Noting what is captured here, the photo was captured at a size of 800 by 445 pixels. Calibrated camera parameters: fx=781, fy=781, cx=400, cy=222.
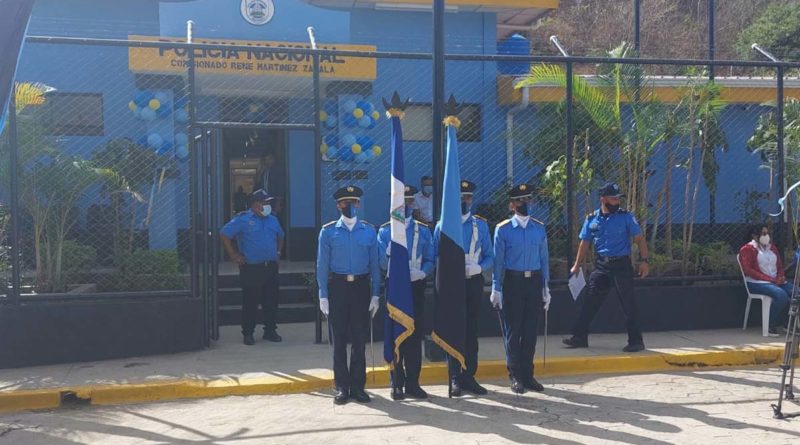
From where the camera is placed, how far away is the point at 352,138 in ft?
38.3

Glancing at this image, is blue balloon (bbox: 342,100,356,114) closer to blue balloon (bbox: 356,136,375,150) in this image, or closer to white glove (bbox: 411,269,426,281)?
blue balloon (bbox: 356,136,375,150)

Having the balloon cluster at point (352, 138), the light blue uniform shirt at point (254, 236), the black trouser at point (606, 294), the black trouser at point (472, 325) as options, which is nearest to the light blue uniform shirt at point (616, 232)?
the black trouser at point (606, 294)

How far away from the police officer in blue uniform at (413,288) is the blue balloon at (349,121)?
15.0 ft

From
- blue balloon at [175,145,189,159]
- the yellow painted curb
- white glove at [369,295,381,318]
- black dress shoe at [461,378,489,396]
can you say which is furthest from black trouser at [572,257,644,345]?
blue balloon at [175,145,189,159]

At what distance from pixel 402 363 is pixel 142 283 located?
11.7ft

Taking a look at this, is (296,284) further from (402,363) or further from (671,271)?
(671,271)

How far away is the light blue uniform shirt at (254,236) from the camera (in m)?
9.38

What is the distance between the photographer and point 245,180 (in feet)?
45.6

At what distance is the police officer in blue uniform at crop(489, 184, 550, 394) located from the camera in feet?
24.4

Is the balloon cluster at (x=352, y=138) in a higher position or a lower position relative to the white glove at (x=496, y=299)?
higher

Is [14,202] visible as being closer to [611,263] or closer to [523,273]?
[523,273]

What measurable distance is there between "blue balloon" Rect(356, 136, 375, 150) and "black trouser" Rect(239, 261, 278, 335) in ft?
9.70

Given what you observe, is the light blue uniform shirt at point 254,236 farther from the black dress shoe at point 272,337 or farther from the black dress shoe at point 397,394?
the black dress shoe at point 397,394

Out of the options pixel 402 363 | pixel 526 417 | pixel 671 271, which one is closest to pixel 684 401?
pixel 526 417
